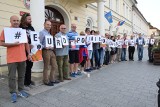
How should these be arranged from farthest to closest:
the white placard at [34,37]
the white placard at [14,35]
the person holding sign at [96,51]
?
the person holding sign at [96,51], the white placard at [34,37], the white placard at [14,35]

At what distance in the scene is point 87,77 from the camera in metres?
7.64

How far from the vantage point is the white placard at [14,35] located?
4.53 m

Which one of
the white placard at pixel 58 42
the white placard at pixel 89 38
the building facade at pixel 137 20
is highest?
the building facade at pixel 137 20

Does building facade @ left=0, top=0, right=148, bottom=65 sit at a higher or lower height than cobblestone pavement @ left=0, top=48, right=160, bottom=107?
higher

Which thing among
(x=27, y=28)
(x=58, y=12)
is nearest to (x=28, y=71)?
(x=27, y=28)

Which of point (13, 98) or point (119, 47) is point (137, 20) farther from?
point (13, 98)

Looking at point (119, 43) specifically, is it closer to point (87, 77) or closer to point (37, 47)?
point (87, 77)

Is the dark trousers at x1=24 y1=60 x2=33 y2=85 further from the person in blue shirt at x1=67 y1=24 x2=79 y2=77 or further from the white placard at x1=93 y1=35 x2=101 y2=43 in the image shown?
the white placard at x1=93 y1=35 x2=101 y2=43

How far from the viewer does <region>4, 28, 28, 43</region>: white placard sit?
14.9 ft

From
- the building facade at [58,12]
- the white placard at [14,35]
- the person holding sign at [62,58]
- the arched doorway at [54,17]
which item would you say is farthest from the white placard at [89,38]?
the white placard at [14,35]

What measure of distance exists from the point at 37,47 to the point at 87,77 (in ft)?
8.88

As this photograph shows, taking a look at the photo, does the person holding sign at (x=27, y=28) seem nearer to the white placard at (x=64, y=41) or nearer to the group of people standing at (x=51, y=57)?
the group of people standing at (x=51, y=57)

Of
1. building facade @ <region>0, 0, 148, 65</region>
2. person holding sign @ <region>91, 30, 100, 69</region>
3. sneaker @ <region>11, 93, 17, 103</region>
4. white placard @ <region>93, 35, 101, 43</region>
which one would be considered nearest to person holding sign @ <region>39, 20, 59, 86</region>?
building facade @ <region>0, 0, 148, 65</region>

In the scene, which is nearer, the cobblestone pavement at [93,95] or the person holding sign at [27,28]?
the cobblestone pavement at [93,95]
